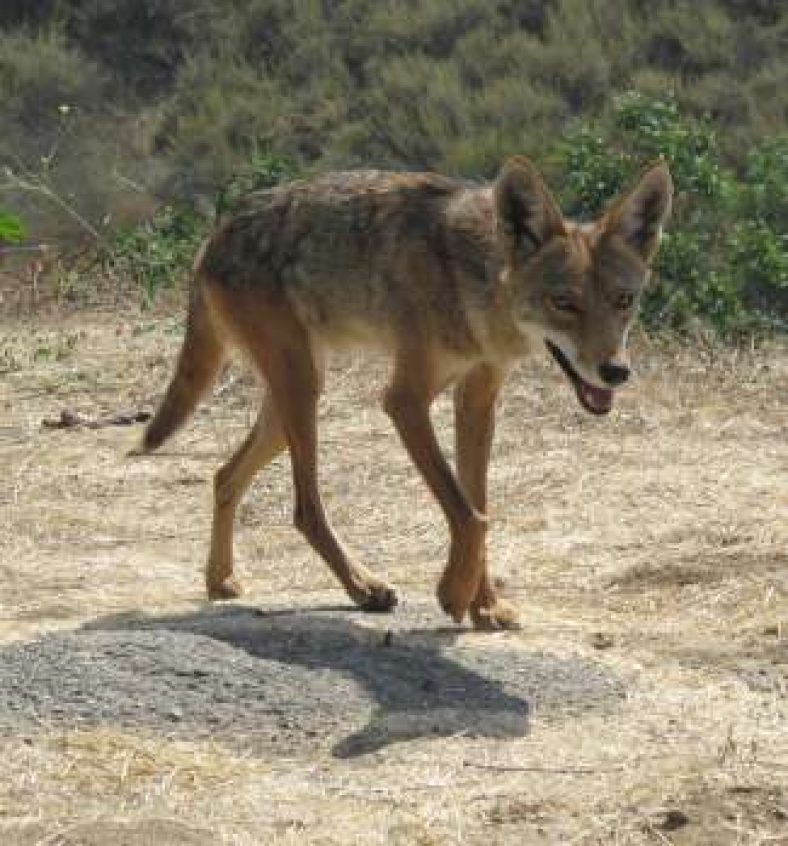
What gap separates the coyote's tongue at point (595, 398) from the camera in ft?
24.2

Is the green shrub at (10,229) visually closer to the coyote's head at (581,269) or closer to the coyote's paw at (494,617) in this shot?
the coyote's head at (581,269)

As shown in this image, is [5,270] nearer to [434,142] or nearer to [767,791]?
[434,142]

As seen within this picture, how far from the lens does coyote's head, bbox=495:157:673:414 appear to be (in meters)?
7.33

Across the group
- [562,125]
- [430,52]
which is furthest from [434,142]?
[430,52]

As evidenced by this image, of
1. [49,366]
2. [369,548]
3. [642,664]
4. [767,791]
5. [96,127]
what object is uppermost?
[767,791]

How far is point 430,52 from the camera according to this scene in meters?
23.9

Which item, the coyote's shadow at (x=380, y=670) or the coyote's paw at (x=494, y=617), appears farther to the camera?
the coyote's paw at (x=494, y=617)

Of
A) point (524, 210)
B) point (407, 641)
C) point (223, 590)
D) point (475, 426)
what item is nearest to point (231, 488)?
point (223, 590)

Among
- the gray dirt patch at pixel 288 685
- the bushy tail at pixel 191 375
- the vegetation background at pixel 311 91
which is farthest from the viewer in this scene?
the vegetation background at pixel 311 91

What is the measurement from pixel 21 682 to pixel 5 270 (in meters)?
11.1

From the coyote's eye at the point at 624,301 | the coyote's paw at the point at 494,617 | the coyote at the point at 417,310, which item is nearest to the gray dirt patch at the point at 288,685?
the coyote's paw at the point at 494,617

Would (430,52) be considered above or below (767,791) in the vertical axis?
below

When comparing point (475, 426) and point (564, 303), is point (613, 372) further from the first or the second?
point (475, 426)

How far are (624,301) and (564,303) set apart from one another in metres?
0.22
